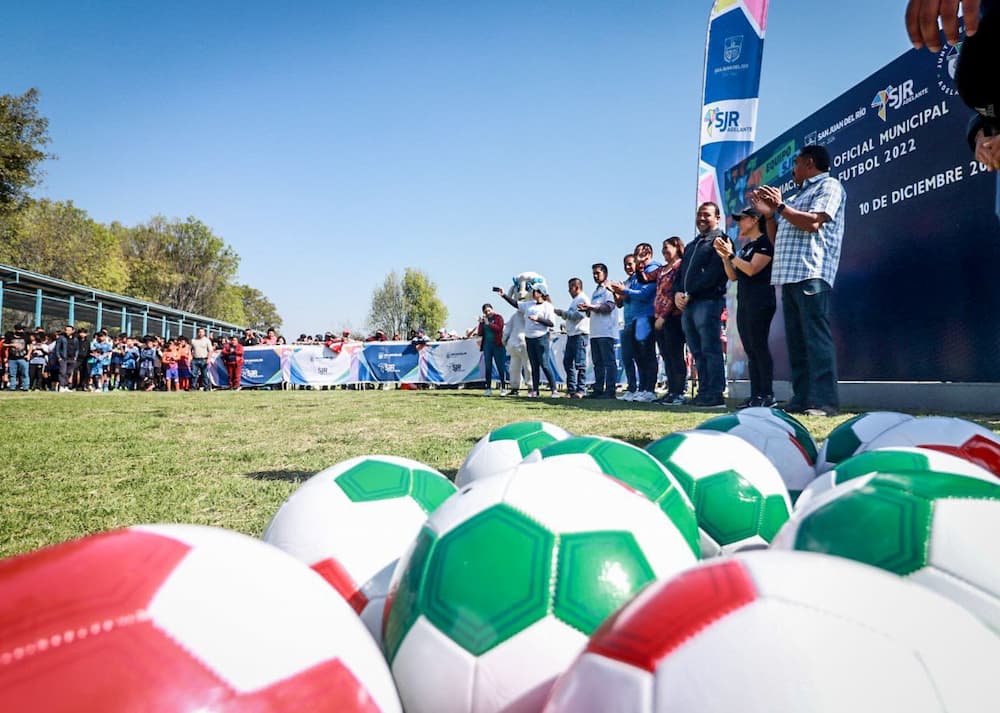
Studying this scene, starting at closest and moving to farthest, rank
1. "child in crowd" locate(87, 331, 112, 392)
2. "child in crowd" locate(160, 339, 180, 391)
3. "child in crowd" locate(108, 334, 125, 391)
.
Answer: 1. "child in crowd" locate(87, 331, 112, 392)
2. "child in crowd" locate(108, 334, 125, 391)
3. "child in crowd" locate(160, 339, 180, 391)

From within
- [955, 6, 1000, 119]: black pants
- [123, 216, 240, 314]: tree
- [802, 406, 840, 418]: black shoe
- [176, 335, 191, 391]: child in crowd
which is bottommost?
[802, 406, 840, 418]: black shoe

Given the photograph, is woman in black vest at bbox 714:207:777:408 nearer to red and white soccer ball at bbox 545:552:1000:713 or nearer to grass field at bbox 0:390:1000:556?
grass field at bbox 0:390:1000:556

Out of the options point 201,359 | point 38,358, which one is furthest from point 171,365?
point 38,358

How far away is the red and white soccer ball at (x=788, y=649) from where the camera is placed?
0.64 m

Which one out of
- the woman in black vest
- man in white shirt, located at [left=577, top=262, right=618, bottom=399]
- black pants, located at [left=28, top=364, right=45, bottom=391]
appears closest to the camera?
the woman in black vest

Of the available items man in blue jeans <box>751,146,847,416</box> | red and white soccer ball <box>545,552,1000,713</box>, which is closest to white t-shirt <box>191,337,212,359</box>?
man in blue jeans <box>751,146,847,416</box>

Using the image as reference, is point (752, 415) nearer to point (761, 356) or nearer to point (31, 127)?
point (761, 356)

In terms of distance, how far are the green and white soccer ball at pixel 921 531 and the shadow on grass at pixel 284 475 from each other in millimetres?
2602

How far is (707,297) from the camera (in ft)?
22.9

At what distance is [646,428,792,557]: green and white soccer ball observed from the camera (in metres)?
1.89

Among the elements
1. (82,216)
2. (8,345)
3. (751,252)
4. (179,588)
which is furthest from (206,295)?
(179,588)

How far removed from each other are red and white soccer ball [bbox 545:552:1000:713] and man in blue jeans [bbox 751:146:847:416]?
4820mm

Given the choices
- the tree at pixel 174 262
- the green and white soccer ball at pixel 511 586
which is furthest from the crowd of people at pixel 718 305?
the tree at pixel 174 262

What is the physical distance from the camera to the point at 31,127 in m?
20.8
